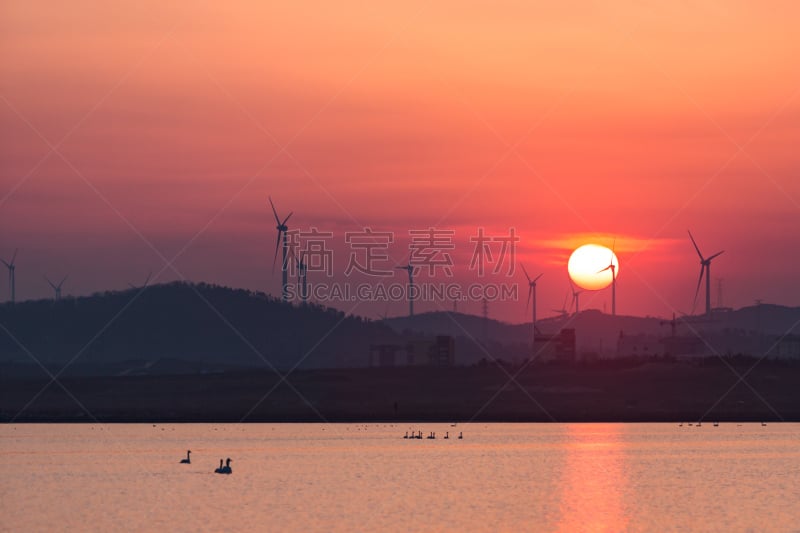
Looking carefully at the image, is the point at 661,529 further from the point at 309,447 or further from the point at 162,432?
the point at 162,432

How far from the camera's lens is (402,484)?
9925cm

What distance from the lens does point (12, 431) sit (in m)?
185

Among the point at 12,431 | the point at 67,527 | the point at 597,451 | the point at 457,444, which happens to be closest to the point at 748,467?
the point at 597,451

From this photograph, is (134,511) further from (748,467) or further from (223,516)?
(748,467)

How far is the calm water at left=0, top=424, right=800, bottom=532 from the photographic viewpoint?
254 ft

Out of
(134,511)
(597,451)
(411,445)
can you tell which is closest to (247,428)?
(411,445)

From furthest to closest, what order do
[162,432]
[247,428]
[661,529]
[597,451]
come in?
[247,428]
[162,432]
[597,451]
[661,529]

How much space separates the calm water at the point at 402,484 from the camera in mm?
77375

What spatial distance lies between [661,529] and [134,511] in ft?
105

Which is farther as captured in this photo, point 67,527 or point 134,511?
point 134,511

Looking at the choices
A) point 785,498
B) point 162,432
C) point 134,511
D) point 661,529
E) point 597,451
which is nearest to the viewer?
point 661,529

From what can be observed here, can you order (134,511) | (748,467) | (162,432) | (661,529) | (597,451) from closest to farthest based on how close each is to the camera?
1. (661,529)
2. (134,511)
3. (748,467)
4. (597,451)
5. (162,432)

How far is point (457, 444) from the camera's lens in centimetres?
15188

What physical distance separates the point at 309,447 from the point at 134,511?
6350 centimetres
